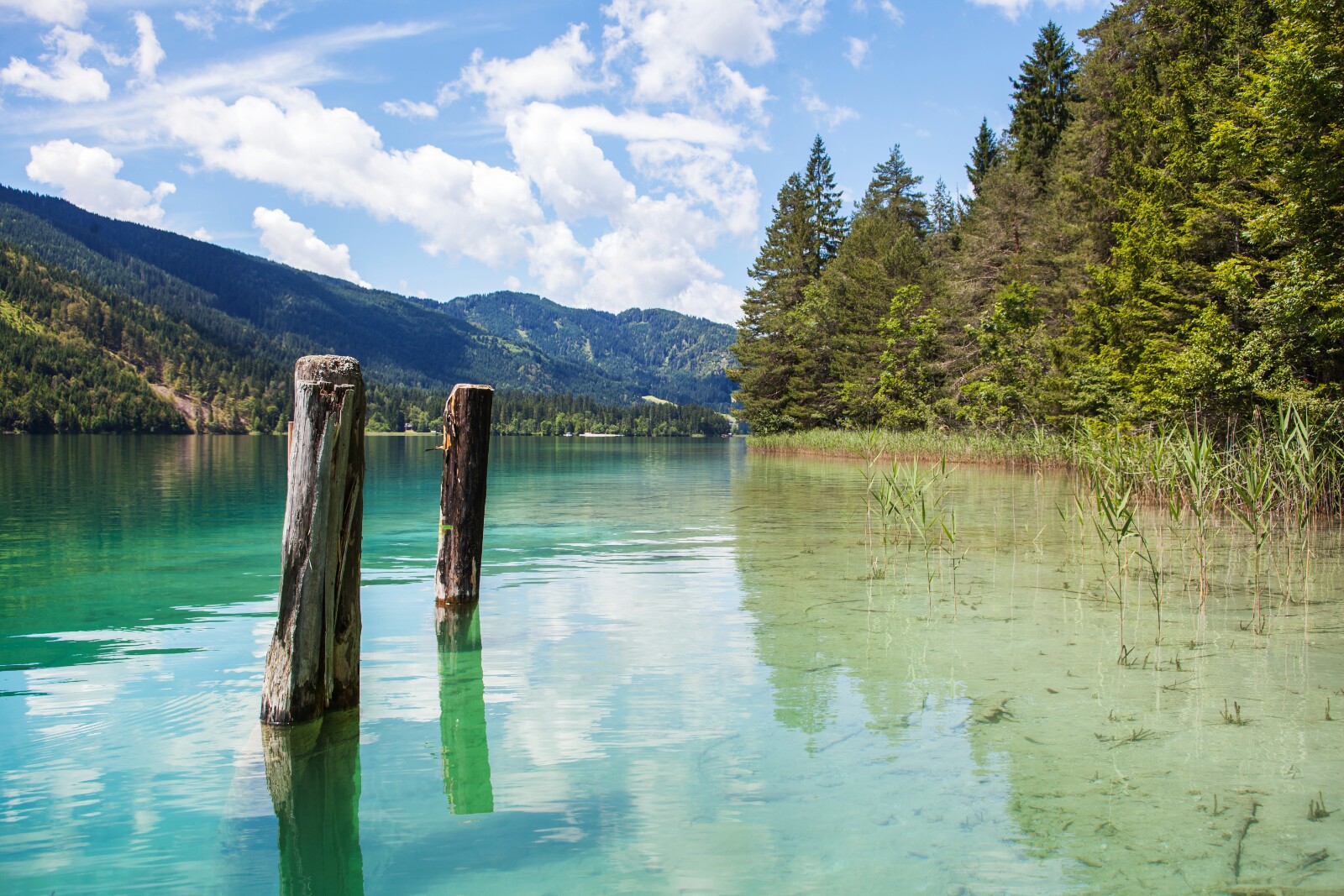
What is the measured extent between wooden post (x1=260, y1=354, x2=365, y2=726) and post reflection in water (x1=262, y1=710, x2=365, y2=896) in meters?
0.19

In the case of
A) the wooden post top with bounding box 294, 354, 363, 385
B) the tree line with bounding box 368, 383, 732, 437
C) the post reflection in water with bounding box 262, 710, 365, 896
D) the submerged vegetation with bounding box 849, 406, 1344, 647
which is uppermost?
the tree line with bounding box 368, 383, 732, 437

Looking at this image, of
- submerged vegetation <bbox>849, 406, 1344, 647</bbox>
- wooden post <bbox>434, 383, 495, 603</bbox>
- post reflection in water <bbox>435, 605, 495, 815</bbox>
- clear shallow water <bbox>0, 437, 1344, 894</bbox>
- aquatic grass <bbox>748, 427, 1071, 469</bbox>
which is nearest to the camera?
clear shallow water <bbox>0, 437, 1344, 894</bbox>

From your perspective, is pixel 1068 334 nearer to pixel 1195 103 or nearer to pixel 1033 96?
pixel 1195 103

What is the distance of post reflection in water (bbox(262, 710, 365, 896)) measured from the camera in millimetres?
4070

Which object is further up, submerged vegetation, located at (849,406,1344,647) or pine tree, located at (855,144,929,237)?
pine tree, located at (855,144,929,237)

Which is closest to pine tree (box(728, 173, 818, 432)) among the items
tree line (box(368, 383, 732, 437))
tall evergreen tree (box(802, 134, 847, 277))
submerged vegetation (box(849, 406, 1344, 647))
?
tall evergreen tree (box(802, 134, 847, 277))

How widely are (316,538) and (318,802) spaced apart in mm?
1570

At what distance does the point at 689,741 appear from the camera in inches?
222

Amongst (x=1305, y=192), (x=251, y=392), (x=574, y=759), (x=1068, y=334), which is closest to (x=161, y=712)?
(x=574, y=759)

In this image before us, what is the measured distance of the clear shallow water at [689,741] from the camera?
407 cm

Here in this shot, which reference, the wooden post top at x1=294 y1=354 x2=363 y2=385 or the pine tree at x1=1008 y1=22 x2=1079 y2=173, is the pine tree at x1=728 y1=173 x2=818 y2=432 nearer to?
the pine tree at x1=1008 y1=22 x2=1079 y2=173

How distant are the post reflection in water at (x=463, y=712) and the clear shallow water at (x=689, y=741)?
0.04m

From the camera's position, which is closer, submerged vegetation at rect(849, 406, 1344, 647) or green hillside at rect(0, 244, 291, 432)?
submerged vegetation at rect(849, 406, 1344, 647)

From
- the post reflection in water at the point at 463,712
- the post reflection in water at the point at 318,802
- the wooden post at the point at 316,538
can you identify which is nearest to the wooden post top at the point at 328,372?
the wooden post at the point at 316,538
